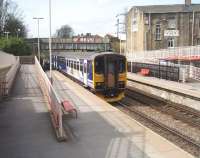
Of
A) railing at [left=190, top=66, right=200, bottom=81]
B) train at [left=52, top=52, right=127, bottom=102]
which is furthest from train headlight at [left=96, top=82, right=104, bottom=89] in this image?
railing at [left=190, top=66, right=200, bottom=81]

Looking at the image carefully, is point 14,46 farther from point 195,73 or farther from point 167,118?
point 167,118

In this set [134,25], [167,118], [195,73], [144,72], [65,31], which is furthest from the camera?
[65,31]

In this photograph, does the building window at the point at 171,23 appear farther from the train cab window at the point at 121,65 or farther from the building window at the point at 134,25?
the train cab window at the point at 121,65

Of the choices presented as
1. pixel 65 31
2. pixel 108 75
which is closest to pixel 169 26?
pixel 108 75

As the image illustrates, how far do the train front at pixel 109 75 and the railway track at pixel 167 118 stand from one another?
3.08 ft

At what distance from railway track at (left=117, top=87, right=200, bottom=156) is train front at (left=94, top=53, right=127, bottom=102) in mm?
938

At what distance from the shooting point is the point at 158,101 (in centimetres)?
2378

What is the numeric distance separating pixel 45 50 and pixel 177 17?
53401mm

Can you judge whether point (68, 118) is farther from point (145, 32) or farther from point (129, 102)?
point (145, 32)

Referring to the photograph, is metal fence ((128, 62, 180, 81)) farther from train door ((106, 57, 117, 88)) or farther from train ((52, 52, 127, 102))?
train door ((106, 57, 117, 88))

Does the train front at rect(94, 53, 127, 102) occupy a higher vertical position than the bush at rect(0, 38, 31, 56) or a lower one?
lower

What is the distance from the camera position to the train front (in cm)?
2208

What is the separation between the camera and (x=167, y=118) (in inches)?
731

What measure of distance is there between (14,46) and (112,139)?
7105cm
